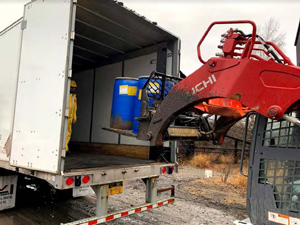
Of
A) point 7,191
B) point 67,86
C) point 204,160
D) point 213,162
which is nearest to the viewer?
point 67,86

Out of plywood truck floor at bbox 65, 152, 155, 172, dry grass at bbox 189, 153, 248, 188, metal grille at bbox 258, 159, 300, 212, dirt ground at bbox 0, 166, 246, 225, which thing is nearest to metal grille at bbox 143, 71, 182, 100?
plywood truck floor at bbox 65, 152, 155, 172

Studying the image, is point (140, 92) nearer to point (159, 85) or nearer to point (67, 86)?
point (159, 85)

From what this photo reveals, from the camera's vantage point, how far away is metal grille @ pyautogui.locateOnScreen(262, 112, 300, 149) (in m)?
2.08

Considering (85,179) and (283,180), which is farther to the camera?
(85,179)

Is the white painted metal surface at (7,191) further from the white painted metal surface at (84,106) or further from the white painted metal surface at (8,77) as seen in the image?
the white painted metal surface at (84,106)

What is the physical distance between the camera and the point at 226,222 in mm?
5004

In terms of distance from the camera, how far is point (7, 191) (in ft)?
16.6

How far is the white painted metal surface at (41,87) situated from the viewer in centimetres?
311

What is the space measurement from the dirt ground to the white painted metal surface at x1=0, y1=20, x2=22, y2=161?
1.59 meters

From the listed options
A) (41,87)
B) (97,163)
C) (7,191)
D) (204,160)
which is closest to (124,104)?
(97,163)

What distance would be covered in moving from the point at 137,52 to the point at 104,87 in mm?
1200

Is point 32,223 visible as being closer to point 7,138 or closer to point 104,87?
point 7,138

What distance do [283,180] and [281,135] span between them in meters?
0.35

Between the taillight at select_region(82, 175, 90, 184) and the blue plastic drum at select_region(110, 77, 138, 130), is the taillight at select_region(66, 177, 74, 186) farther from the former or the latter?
the blue plastic drum at select_region(110, 77, 138, 130)
